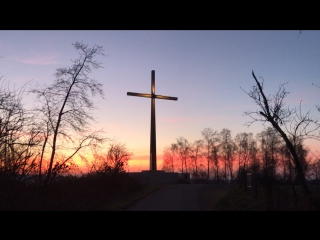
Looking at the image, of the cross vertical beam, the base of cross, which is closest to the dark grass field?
the base of cross

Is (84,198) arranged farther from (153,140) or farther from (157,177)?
(153,140)

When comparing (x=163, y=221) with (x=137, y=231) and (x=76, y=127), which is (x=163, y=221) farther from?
(x=76, y=127)

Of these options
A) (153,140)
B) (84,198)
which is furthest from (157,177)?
(84,198)

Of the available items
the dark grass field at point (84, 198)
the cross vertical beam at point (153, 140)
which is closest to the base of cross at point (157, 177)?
the cross vertical beam at point (153, 140)

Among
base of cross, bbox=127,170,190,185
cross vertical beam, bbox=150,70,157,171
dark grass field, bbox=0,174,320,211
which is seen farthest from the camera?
cross vertical beam, bbox=150,70,157,171

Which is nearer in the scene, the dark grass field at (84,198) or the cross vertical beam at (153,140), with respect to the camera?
the dark grass field at (84,198)

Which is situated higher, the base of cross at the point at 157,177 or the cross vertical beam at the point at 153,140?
the cross vertical beam at the point at 153,140

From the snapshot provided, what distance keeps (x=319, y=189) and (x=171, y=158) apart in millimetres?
63493

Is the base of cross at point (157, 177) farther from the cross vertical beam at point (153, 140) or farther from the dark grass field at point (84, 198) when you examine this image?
the dark grass field at point (84, 198)

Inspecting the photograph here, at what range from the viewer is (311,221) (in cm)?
672

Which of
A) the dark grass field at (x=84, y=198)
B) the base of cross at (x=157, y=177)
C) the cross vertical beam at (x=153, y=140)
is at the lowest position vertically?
the dark grass field at (x=84, y=198)

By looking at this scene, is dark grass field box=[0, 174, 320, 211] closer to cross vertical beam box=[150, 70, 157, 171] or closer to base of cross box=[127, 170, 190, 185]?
base of cross box=[127, 170, 190, 185]

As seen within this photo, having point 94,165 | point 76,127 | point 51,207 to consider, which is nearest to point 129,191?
point 94,165

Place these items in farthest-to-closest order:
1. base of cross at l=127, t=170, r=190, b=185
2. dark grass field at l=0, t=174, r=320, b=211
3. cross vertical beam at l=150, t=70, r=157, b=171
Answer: cross vertical beam at l=150, t=70, r=157, b=171 < base of cross at l=127, t=170, r=190, b=185 < dark grass field at l=0, t=174, r=320, b=211
